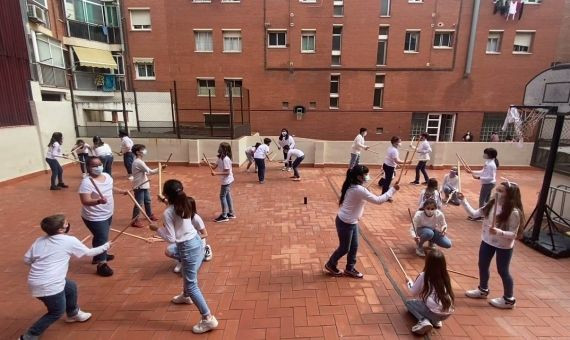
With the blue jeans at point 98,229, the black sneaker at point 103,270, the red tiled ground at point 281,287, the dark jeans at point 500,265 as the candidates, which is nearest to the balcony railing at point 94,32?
the red tiled ground at point 281,287

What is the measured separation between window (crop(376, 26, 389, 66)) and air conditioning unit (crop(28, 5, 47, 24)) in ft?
61.8

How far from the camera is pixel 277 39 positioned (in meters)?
20.2

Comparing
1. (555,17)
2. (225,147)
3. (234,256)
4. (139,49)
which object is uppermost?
(555,17)

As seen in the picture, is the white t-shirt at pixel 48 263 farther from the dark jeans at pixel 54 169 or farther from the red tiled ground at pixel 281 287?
the dark jeans at pixel 54 169

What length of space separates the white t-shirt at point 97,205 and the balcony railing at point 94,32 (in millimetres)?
19280

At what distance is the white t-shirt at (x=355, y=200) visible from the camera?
3954mm

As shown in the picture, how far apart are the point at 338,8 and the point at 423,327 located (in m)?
20.5

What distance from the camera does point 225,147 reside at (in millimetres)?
6398

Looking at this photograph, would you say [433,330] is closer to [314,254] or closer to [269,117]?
[314,254]

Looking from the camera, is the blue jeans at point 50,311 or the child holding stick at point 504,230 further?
the child holding stick at point 504,230

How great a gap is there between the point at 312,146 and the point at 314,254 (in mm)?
8043

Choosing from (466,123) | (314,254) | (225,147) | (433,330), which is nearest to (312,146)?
(225,147)

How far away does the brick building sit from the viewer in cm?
1936

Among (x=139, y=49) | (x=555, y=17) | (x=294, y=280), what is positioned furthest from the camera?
(x=139, y=49)
